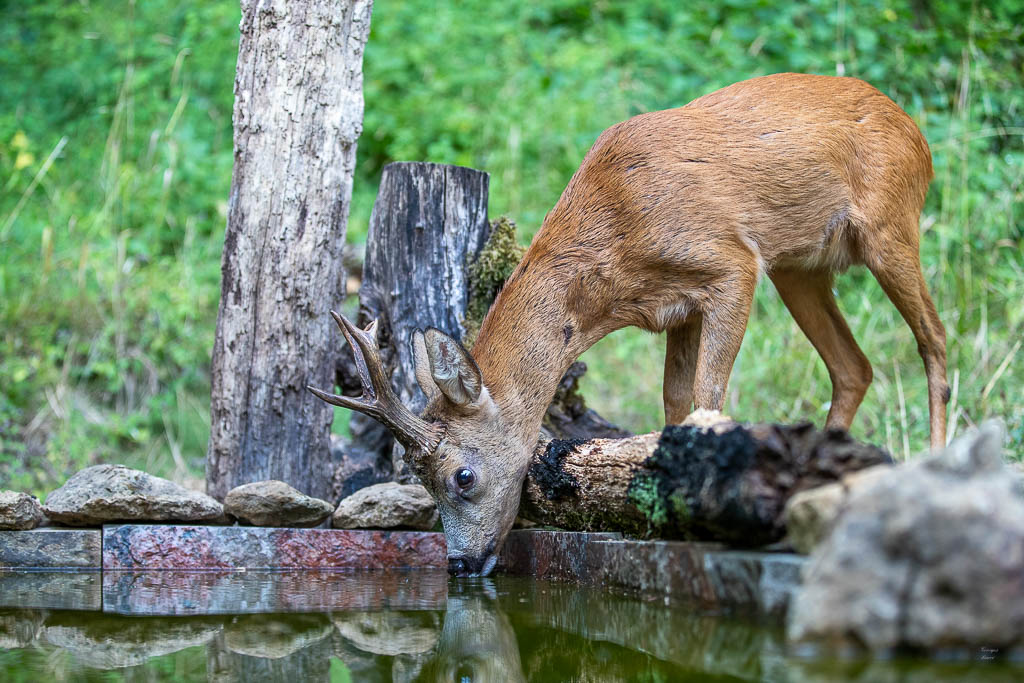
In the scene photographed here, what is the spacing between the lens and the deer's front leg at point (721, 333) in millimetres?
5164

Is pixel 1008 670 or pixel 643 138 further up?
pixel 643 138

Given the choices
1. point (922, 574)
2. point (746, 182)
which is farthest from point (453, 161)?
point (922, 574)

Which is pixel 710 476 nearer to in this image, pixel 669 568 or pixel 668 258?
pixel 669 568

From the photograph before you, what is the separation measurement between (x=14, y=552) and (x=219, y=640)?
2.34 m

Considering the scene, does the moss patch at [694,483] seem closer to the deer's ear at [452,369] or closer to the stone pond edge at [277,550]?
the stone pond edge at [277,550]

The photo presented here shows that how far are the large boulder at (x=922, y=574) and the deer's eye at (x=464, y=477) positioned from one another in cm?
272

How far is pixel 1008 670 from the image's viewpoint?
7.36 feet

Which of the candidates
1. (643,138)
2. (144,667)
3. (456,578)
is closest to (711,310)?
(643,138)

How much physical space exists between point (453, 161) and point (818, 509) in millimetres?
8835

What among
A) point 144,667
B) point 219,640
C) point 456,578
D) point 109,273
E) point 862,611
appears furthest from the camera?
point 109,273

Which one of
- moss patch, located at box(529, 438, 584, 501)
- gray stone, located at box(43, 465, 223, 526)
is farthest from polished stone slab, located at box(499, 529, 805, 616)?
gray stone, located at box(43, 465, 223, 526)

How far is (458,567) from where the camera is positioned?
4812 mm

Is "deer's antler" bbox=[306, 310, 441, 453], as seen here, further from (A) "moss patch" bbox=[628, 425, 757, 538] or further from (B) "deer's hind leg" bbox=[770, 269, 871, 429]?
(B) "deer's hind leg" bbox=[770, 269, 871, 429]

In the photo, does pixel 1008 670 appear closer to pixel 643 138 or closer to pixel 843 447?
pixel 843 447
